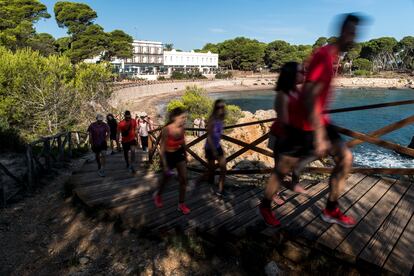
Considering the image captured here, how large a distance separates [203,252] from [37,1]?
67883 mm

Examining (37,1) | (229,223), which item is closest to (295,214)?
(229,223)

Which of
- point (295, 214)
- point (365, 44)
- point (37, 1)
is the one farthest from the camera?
point (365, 44)

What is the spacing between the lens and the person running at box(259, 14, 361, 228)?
9.53 ft

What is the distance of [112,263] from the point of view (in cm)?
487

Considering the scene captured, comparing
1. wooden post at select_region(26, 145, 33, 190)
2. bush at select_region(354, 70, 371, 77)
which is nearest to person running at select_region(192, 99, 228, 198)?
wooden post at select_region(26, 145, 33, 190)

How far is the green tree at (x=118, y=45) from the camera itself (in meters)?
74.8

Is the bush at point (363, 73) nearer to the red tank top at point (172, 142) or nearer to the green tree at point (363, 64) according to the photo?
the green tree at point (363, 64)

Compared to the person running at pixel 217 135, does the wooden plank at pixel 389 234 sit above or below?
below

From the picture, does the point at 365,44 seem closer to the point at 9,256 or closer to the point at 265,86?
the point at 265,86

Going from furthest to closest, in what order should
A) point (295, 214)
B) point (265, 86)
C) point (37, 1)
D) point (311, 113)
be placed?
point (265, 86)
point (37, 1)
point (295, 214)
point (311, 113)

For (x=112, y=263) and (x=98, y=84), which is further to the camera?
(x=98, y=84)

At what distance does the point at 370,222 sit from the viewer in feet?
13.1

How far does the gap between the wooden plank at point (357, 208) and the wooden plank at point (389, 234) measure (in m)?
0.26

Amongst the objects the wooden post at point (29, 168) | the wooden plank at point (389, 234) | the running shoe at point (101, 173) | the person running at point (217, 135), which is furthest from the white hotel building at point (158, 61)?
the wooden plank at point (389, 234)
